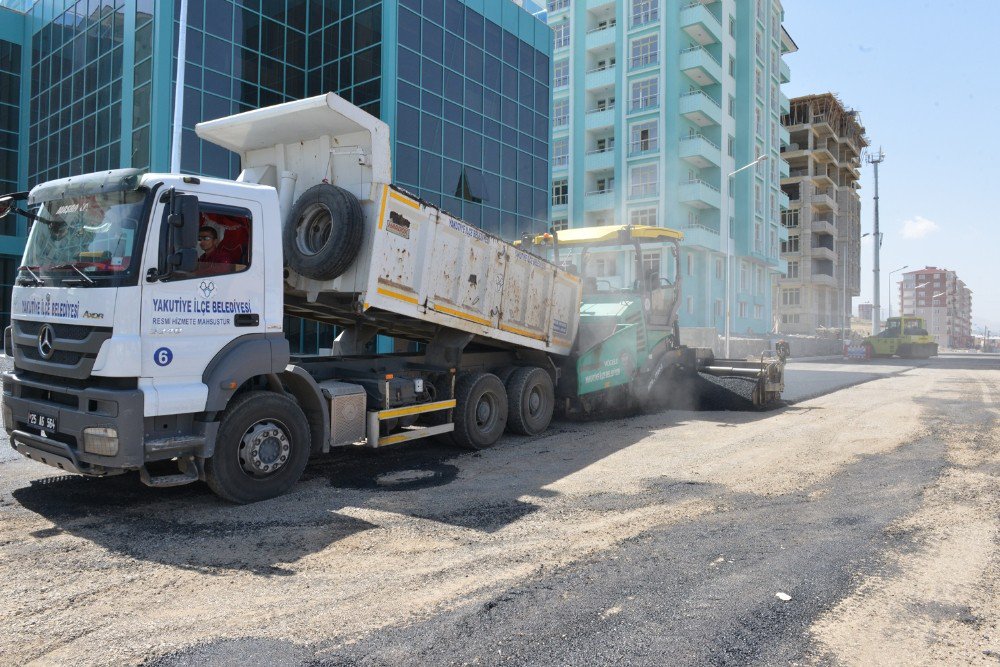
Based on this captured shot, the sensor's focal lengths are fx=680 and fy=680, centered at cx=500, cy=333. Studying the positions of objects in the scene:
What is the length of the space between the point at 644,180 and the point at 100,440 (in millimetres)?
40521

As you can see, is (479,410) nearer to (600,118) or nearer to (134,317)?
(134,317)

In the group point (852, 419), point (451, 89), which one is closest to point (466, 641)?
point (852, 419)

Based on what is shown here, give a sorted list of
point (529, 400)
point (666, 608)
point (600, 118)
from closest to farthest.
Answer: point (666, 608) → point (529, 400) → point (600, 118)

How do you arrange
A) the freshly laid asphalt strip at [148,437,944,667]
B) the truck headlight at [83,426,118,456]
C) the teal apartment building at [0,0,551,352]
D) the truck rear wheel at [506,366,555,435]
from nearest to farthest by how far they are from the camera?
the freshly laid asphalt strip at [148,437,944,667], the truck headlight at [83,426,118,456], the truck rear wheel at [506,366,555,435], the teal apartment building at [0,0,551,352]

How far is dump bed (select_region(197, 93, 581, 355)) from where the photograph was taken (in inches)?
277

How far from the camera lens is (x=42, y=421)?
5.70 metres

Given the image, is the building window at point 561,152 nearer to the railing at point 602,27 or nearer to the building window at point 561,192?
the building window at point 561,192

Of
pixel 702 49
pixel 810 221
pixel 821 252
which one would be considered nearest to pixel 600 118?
pixel 702 49

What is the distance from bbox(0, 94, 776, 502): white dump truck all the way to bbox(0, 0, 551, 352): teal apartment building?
11.5m

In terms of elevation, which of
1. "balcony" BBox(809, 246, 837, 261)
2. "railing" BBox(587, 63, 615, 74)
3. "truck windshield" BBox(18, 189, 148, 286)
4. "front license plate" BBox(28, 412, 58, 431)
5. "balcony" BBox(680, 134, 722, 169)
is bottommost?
"front license plate" BBox(28, 412, 58, 431)

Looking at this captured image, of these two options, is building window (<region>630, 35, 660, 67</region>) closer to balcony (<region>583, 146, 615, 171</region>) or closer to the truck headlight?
balcony (<region>583, 146, 615, 171</region>)

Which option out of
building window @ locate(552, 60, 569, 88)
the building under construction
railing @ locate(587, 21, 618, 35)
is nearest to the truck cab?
railing @ locate(587, 21, 618, 35)

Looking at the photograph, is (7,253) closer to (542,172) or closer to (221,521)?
(542,172)

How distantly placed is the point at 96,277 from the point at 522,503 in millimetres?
4037
